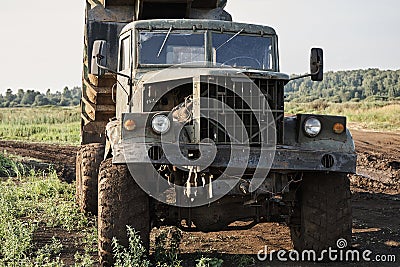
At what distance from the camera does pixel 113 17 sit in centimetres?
946

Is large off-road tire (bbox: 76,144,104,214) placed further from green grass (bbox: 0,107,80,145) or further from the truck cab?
green grass (bbox: 0,107,80,145)

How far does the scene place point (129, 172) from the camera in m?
6.35

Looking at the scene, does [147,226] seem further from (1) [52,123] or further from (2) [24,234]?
(1) [52,123]

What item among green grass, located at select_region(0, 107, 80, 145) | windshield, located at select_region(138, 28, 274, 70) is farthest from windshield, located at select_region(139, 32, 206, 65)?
green grass, located at select_region(0, 107, 80, 145)

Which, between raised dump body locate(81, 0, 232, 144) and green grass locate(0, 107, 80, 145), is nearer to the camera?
raised dump body locate(81, 0, 232, 144)

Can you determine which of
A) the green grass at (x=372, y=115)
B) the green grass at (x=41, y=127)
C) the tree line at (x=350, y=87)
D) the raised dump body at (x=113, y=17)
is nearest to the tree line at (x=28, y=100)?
the tree line at (x=350, y=87)

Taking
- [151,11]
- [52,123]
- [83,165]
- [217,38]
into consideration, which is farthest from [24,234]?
[52,123]

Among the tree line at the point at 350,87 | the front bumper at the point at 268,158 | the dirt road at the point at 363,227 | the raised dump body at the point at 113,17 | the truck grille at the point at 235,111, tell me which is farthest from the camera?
the tree line at the point at 350,87

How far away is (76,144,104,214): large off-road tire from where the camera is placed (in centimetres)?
939

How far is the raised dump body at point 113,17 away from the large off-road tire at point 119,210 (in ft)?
9.90

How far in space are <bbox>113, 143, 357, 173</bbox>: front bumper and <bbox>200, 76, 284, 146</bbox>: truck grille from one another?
23cm

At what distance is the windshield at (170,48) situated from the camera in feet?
25.4

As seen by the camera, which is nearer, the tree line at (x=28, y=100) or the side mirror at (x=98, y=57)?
the side mirror at (x=98, y=57)

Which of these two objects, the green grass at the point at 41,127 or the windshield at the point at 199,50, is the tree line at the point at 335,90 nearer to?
the green grass at the point at 41,127
